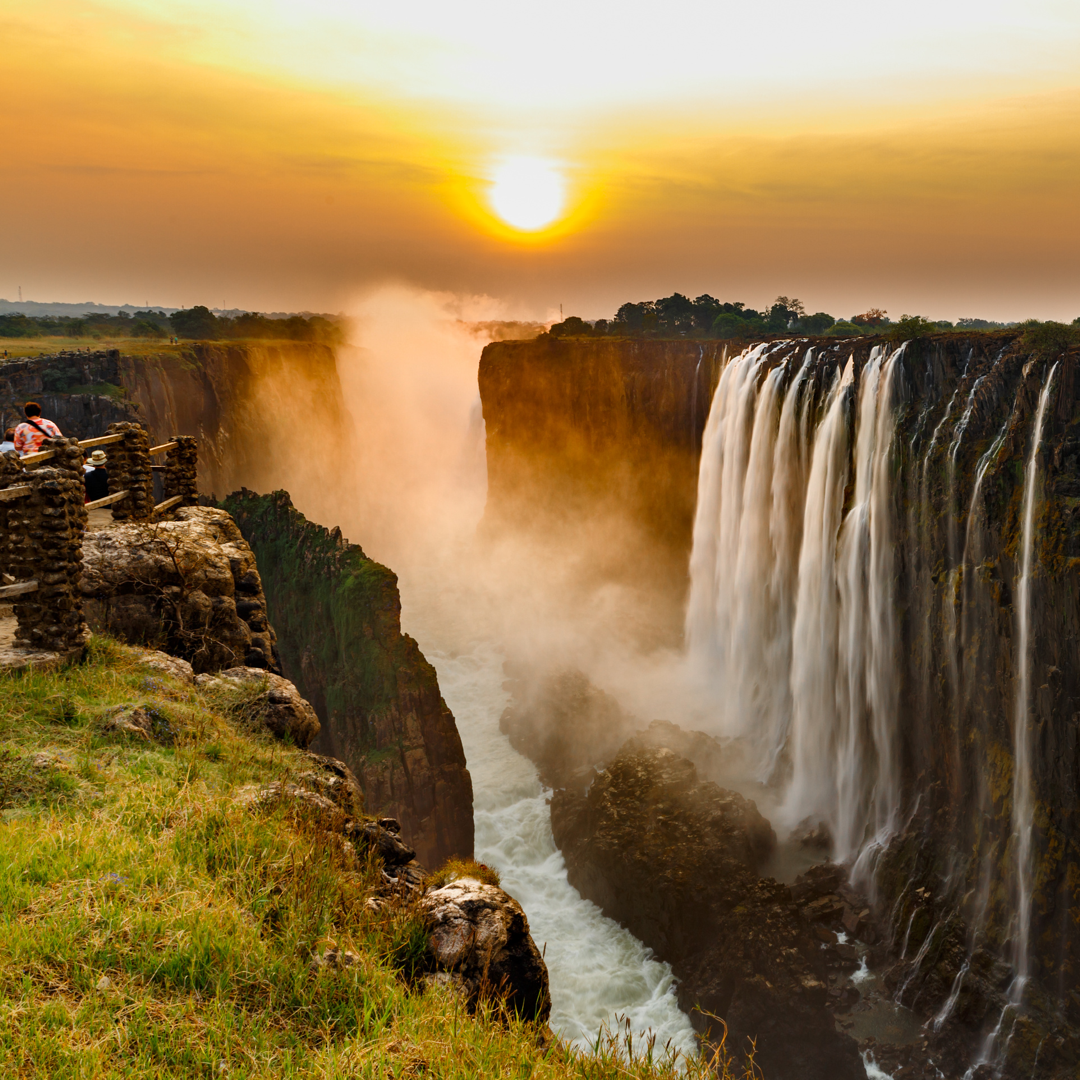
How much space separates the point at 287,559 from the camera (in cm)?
3709

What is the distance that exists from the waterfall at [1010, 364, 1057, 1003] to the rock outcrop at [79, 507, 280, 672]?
18.1 m

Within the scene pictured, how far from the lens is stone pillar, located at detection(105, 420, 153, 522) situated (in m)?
13.9

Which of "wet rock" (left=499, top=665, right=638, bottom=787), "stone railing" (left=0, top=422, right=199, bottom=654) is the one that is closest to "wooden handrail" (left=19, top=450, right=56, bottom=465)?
"stone railing" (left=0, top=422, right=199, bottom=654)

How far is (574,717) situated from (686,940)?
14.8 metres

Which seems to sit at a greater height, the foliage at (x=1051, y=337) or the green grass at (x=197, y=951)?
the foliage at (x=1051, y=337)

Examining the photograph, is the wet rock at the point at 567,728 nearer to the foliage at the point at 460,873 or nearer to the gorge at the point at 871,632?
the gorge at the point at 871,632

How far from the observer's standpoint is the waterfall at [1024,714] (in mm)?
19359

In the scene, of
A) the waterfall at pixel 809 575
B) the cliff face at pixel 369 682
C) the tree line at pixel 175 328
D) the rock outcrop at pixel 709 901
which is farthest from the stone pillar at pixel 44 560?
the tree line at pixel 175 328

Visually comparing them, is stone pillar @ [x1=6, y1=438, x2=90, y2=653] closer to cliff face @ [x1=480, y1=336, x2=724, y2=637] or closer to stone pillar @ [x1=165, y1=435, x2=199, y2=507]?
stone pillar @ [x1=165, y1=435, x2=199, y2=507]

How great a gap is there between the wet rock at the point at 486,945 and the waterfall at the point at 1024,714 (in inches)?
690

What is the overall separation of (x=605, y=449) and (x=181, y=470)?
39271mm

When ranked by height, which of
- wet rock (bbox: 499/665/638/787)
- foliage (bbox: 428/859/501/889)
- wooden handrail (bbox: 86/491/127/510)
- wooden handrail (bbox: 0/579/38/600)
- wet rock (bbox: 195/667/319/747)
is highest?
wooden handrail (bbox: 86/491/127/510)

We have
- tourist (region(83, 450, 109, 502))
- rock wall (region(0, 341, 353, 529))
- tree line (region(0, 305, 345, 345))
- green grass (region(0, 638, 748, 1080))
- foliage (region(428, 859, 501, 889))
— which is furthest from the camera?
tree line (region(0, 305, 345, 345))

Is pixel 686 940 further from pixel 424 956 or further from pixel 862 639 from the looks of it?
pixel 424 956
